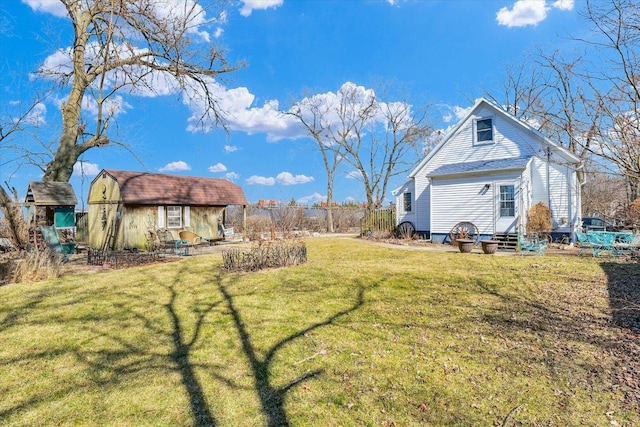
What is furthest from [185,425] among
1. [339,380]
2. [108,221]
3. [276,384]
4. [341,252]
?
[108,221]

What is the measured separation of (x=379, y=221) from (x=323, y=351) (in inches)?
636

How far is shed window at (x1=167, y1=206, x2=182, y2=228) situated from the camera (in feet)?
55.6

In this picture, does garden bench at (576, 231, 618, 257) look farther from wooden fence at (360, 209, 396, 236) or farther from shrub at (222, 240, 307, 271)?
wooden fence at (360, 209, 396, 236)

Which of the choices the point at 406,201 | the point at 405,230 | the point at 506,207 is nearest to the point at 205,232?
the point at 405,230

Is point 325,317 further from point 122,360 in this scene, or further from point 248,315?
point 122,360

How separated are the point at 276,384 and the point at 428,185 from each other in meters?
16.0

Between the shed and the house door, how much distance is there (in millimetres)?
13771

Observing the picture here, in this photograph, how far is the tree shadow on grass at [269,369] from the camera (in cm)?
312

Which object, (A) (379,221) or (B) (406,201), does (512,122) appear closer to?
(B) (406,201)

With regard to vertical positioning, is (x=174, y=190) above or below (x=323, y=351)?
above

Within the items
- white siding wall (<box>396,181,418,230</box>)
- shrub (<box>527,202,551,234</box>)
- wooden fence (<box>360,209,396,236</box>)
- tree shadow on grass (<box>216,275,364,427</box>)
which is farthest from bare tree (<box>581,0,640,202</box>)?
wooden fence (<box>360,209,396,236</box>)

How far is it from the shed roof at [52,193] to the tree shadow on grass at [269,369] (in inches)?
356

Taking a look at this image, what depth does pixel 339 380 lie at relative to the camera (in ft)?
12.0

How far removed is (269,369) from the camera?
3.90m
